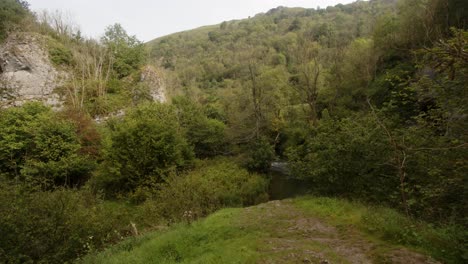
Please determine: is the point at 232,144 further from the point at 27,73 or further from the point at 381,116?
the point at 27,73

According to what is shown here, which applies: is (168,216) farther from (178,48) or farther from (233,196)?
(178,48)

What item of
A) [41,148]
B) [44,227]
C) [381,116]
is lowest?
[44,227]

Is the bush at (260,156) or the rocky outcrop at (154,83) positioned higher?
the rocky outcrop at (154,83)

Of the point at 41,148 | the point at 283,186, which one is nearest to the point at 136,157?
the point at 41,148

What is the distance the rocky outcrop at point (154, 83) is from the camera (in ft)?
107

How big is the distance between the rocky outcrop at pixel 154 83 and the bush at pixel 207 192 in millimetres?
13157

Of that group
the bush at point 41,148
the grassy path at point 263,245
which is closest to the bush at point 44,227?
the grassy path at point 263,245

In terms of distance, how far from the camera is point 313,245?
24.6 ft

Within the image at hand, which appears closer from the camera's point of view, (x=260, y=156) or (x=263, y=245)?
(x=263, y=245)

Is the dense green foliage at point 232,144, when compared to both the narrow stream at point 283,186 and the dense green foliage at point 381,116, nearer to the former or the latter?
the dense green foliage at point 381,116

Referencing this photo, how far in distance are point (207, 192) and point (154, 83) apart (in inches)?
856

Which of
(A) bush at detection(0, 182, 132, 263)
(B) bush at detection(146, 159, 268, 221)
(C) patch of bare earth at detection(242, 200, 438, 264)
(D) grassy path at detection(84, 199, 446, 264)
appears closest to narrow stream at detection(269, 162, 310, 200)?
(B) bush at detection(146, 159, 268, 221)

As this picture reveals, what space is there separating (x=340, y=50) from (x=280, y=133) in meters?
12.9

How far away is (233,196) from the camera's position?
57.0 ft
